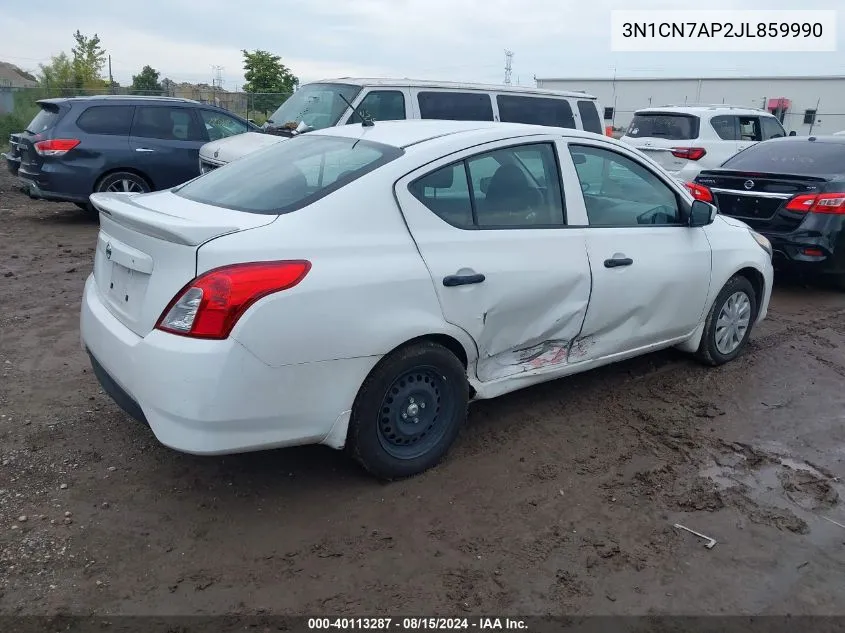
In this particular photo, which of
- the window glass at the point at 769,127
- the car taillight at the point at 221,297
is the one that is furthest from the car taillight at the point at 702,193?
the window glass at the point at 769,127

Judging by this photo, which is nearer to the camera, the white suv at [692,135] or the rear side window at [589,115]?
the rear side window at [589,115]

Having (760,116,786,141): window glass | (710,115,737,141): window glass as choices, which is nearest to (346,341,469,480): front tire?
(710,115,737,141): window glass

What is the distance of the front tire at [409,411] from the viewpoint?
10.6ft

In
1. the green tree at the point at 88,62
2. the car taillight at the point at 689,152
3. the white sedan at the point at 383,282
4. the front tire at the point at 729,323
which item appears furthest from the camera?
the green tree at the point at 88,62

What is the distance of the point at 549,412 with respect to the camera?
171 inches

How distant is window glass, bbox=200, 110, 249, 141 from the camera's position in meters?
10.6

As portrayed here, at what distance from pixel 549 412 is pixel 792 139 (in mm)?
5734

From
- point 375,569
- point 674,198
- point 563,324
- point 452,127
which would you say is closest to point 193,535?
point 375,569

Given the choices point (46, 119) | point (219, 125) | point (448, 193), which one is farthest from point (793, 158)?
point (46, 119)

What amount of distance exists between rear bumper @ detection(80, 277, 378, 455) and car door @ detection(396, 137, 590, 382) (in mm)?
630

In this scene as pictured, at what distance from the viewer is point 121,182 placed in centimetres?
984

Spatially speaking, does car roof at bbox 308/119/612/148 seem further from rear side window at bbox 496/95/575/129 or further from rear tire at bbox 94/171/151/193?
rear tire at bbox 94/171/151/193

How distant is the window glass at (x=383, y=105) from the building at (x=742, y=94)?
30.7 metres

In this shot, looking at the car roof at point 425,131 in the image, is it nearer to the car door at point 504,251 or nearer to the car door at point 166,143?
the car door at point 504,251
